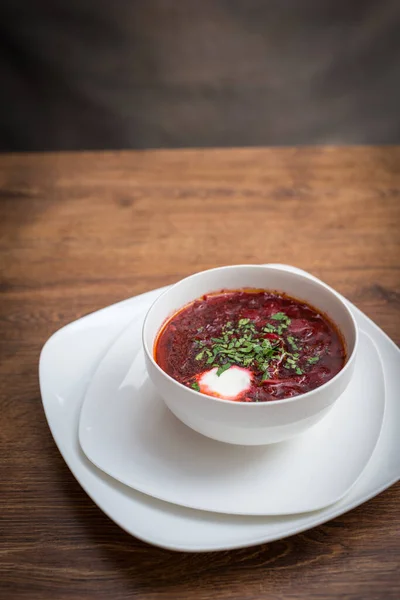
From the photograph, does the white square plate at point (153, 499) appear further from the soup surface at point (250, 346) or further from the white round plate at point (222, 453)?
the soup surface at point (250, 346)

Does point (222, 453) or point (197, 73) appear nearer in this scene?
point (222, 453)

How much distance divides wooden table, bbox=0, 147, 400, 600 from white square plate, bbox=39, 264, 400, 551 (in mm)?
79

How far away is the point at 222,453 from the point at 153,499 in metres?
0.17

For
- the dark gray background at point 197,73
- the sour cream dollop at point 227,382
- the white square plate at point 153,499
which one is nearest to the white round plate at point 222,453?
the white square plate at point 153,499

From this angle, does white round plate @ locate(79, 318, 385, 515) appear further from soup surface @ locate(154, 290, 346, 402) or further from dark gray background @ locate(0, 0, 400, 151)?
dark gray background @ locate(0, 0, 400, 151)

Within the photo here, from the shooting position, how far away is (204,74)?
14.2 feet

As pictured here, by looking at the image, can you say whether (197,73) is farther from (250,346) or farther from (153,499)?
(153,499)

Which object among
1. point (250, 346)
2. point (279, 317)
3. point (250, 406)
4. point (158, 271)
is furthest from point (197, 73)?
point (250, 406)

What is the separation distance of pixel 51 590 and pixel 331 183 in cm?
191

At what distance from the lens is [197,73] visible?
432cm

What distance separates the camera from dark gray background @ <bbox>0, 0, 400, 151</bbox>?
4.10 meters

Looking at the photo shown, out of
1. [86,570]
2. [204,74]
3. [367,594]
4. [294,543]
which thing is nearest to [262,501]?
[294,543]

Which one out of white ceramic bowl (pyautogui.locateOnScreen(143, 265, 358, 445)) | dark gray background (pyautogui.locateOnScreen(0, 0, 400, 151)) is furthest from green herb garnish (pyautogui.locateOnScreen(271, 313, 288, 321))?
dark gray background (pyautogui.locateOnScreen(0, 0, 400, 151))

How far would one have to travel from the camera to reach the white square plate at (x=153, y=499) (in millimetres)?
1154
